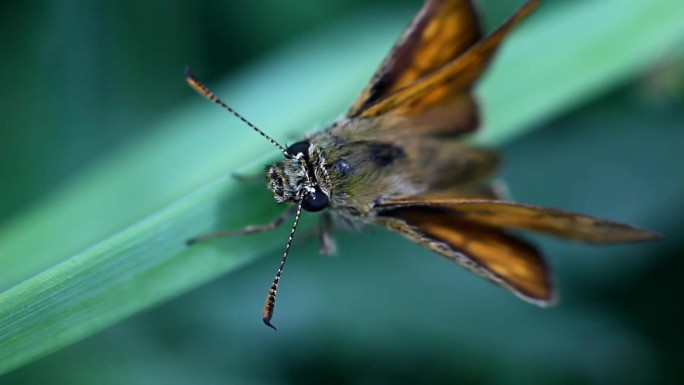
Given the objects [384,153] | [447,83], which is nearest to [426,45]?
[447,83]

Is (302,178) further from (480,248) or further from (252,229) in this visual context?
(480,248)

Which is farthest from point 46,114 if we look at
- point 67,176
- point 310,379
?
point 310,379

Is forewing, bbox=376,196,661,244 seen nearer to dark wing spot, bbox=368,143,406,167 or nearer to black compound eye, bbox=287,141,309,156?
dark wing spot, bbox=368,143,406,167

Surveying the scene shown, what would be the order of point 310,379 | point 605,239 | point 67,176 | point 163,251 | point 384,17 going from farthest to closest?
point 384,17 < point 67,176 < point 310,379 < point 605,239 < point 163,251

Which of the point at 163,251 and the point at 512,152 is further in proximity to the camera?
the point at 512,152

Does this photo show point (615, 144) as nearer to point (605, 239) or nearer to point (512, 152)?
point (512, 152)

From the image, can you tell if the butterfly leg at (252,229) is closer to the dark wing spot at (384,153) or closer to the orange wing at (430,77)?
the dark wing spot at (384,153)

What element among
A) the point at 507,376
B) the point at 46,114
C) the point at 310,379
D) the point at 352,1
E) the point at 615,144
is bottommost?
the point at 507,376

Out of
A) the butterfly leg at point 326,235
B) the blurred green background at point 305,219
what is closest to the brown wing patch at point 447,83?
the blurred green background at point 305,219
